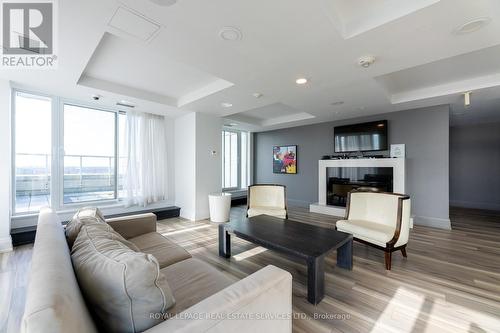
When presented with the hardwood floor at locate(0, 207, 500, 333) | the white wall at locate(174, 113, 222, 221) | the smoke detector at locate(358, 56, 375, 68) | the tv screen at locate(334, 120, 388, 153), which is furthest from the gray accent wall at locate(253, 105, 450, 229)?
the white wall at locate(174, 113, 222, 221)

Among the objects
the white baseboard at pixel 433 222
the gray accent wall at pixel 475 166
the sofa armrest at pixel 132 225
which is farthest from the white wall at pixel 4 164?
the gray accent wall at pixel 475 166

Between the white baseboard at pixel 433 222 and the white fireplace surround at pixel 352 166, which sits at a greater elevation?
the white fireplace surround at pixel 352 166

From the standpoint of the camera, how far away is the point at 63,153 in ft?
12.3

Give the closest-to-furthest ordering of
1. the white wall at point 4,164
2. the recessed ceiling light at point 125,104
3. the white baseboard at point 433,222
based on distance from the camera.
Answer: the white wall at point 4,164, the recessed ceiling light at point 125,104, the white baseboard at point 433,222

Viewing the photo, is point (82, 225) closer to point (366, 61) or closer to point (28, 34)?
point (28, 34)

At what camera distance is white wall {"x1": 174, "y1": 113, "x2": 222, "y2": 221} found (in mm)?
4473

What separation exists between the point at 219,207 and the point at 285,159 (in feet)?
9.82

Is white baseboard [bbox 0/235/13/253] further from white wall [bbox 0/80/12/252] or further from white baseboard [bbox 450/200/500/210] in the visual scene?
white baseboard [bbox 450/200/500/210]

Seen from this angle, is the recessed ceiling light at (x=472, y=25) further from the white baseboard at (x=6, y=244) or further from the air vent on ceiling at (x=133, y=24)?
the white baseboard at (x=6, y=244)

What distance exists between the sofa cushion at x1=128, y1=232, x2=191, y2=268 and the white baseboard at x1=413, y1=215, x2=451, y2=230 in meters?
4.63

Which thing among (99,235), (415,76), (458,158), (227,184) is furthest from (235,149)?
(458,158)

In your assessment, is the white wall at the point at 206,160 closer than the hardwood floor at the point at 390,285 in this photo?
No

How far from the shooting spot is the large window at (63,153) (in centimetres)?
343

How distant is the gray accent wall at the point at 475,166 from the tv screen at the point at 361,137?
3505mm
